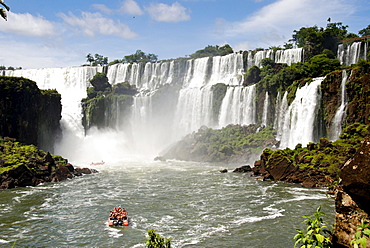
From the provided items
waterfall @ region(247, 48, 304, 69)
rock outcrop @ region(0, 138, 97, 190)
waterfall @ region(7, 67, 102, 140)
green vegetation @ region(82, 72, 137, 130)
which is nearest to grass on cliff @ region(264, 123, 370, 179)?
rock outcrop @ region(0, 138, 97, 190)

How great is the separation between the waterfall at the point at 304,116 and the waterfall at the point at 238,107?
11.9 meters

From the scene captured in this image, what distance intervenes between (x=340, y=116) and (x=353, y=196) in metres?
33.3

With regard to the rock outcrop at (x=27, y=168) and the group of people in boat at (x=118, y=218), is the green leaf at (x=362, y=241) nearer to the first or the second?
the group of people in boat at (x=118, y=218)

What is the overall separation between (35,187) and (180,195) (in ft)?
42.2

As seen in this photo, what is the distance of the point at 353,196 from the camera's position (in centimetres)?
562

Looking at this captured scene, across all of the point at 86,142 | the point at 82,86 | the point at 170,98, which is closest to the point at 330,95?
the point at 170,98

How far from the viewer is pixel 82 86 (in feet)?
260

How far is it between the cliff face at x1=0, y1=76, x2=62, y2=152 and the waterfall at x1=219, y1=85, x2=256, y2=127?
26095 mm

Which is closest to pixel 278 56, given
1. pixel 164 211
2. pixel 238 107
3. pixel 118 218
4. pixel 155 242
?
pixel 238 107

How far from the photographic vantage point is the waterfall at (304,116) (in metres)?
38.7

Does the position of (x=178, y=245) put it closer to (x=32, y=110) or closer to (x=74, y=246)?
(x=74, y=246)

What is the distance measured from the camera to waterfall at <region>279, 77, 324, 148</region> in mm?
38688

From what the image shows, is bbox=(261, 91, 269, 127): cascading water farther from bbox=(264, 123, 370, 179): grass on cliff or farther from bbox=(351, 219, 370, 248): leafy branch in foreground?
bbox=(351, 219, 370, 248): leafy branch in foreground

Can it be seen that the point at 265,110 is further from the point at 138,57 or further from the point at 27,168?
the point at 138,57
